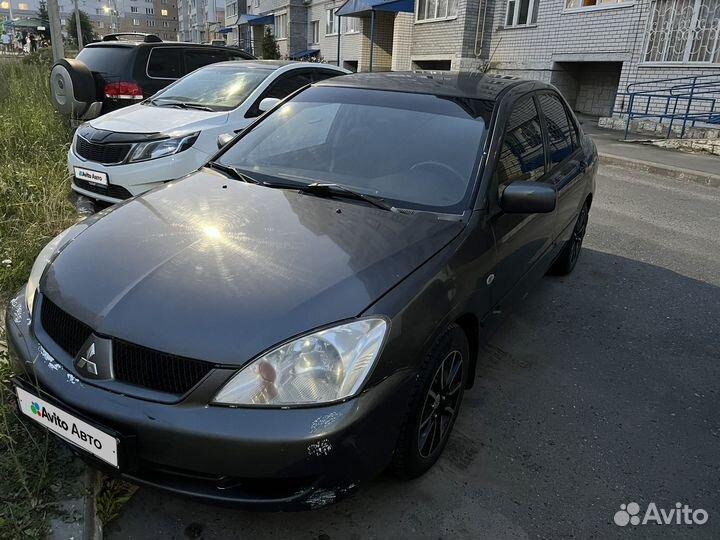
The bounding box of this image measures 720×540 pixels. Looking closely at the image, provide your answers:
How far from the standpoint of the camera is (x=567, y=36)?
16.8 metres

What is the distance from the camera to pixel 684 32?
13.6m

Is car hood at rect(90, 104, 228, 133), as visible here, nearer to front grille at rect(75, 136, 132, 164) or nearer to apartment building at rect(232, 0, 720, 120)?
front grille at rect(75, 136, 132, 164)

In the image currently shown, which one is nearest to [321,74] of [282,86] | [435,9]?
[282,86]

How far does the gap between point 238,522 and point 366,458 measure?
632mm

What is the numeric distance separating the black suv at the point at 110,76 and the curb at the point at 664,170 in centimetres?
766

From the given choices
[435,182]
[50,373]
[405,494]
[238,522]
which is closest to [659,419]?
[405,494]

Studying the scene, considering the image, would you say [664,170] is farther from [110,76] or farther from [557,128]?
[110,76]

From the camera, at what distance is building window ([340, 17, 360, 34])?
2916 cm

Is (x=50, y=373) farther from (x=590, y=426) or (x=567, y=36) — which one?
(x=567, y=36)

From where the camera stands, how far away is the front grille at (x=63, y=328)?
1.93 m

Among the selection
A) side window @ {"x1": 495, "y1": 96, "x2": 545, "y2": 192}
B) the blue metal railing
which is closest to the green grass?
side window @ {"x1": 495, "y1": 96, "x2": 545, "y2": 192}

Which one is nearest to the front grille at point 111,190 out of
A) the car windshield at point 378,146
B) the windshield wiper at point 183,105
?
the windshield wiper at point 183,105

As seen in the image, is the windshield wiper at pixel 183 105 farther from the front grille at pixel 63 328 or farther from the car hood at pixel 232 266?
the front grille at pixel 63 328

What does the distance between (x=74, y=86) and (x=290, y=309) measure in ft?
22.6
